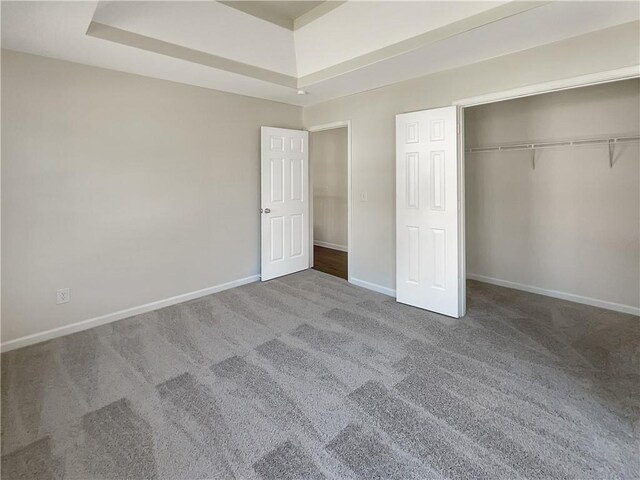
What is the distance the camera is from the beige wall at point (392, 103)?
7.95 feet

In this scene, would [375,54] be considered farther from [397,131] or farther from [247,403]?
[247,403]

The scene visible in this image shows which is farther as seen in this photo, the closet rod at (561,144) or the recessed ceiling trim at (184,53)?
the closet rod at (561,144)

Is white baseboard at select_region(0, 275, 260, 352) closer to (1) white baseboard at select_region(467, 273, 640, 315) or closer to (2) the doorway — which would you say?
(2) the doorway

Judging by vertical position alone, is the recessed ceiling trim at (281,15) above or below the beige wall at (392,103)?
above

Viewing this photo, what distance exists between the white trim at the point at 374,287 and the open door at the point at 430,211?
260mm

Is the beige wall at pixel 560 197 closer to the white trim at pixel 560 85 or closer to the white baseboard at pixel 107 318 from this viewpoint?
the white trim at pixel 560 85

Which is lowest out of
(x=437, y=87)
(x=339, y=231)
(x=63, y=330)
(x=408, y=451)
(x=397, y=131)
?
(x=408, y=451)

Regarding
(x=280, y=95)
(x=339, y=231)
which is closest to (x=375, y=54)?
(x=280, y=95)

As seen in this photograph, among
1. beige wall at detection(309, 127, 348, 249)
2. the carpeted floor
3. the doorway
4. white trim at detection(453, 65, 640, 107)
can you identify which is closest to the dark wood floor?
the doorway

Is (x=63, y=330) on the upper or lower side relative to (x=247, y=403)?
upper

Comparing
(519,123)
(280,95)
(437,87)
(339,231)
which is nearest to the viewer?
(437,87)

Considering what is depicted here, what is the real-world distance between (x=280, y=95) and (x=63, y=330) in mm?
3406

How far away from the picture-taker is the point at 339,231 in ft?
21.3

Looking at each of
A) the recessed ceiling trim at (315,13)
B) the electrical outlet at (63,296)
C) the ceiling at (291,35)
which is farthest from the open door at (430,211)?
the electrical outlet at (63,296)
